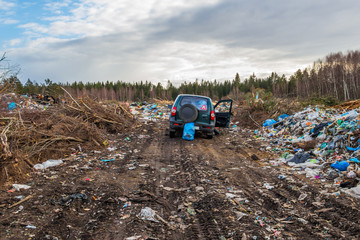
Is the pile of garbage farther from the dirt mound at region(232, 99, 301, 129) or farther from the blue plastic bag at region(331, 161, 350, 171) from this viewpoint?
the dirt mound at region(232, 99, 301, 129)

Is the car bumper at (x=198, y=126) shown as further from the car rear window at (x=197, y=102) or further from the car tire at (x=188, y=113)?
the car rear window at (x=197, y=102)

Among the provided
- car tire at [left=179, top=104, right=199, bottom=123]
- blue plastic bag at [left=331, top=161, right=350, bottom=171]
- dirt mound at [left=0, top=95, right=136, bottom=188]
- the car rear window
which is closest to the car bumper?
car tire at [left=179, top=104, right=199, bottom=123]

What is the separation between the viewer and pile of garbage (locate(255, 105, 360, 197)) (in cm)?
516

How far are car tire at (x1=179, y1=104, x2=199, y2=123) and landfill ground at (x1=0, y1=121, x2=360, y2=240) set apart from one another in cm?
282

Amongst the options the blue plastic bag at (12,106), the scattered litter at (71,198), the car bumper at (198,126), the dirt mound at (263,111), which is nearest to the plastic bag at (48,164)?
the scattered litter at (71,198)

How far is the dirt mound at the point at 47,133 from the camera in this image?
15.2 ft

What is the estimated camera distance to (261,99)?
48.9ft

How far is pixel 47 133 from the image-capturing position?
22.0ft

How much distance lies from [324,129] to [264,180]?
14.3 ft

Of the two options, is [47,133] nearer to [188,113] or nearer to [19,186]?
[19,186]

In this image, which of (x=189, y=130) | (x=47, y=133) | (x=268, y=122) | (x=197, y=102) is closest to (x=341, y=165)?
(x=189, y=130)

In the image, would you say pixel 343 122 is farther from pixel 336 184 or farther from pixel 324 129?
pixel 336 184

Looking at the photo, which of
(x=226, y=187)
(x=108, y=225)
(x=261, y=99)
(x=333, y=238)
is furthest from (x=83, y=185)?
(x=261, y=99)

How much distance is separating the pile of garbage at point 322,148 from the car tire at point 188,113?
2.81 m
